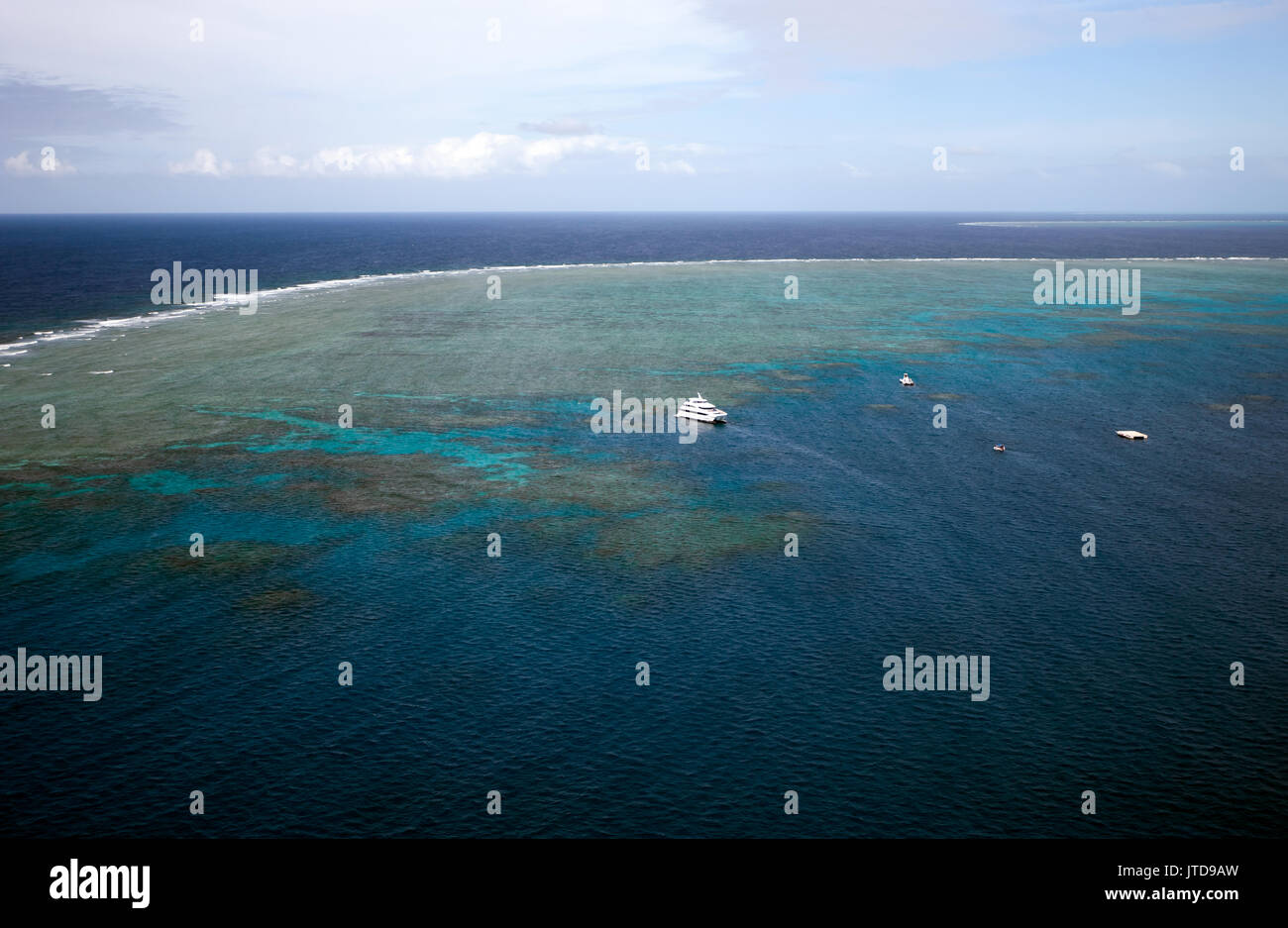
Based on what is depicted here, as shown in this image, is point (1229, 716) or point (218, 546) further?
point (218, 546)

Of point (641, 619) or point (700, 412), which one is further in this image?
point (700, 412)

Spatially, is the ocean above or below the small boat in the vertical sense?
below

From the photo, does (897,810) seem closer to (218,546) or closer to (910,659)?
(910,659)

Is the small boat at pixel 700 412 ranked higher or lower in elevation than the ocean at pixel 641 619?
higher

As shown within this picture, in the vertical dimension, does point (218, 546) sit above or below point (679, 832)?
above

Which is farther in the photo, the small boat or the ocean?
the small boat

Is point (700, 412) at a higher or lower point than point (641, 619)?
higher

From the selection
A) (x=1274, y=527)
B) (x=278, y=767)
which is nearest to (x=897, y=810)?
(x=278, y=767)
